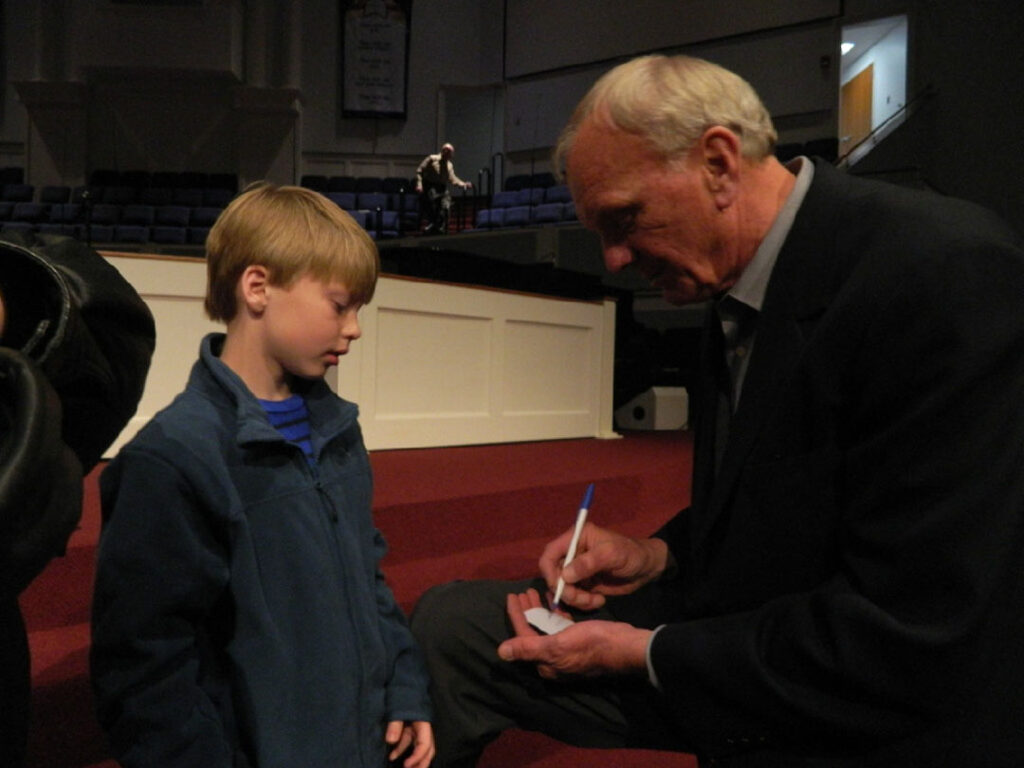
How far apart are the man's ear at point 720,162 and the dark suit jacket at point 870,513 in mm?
99

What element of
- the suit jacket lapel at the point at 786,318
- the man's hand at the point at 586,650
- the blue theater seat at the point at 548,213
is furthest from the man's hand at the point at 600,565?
the blue theater seat at the point at 548,213

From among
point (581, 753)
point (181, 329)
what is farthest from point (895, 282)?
point (181, 329)

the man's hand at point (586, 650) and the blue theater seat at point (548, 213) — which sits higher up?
the blue theater seat at point (548, 213)

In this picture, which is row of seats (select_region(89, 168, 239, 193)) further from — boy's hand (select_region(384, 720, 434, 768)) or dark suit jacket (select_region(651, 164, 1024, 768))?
dark suit jacket (select_region(651, 164, 1024, 768))

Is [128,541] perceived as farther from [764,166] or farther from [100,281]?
[764,166]

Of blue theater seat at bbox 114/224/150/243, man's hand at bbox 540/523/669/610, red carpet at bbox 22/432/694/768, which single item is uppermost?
blue theater seat at bbox 114/224/150/243

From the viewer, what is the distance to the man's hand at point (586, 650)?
1.14 metres

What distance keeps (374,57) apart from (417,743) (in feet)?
41.7

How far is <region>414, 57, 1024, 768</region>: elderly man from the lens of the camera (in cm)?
91

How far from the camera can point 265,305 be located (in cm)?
125

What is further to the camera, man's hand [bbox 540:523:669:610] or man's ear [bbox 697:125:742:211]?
man's hand [bbox 540:523:669:610]

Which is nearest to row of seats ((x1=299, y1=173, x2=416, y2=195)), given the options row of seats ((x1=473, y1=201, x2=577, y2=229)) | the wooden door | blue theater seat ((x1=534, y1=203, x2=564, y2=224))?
row of seats ((x1=473, y1=201, x2=577, y2=229))

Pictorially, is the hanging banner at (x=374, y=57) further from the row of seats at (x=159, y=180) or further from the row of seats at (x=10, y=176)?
the row of seats at (x=10, y=176)

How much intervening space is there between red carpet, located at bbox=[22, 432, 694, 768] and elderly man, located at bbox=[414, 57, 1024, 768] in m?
0.76
